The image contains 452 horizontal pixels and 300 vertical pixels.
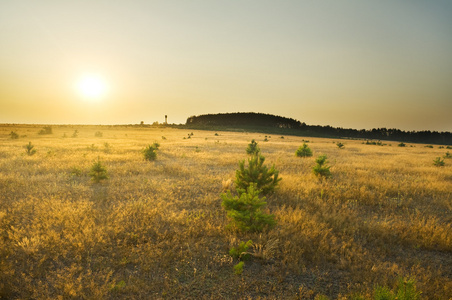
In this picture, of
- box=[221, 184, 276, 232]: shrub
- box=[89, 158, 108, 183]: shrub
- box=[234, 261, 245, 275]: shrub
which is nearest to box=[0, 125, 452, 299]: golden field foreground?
box=[234, 261, 245, 275]: shrub

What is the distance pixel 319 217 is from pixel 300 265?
8.63 ft

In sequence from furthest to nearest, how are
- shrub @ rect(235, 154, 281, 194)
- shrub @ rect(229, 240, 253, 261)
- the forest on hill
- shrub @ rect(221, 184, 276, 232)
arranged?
1. the forest on hill
2. shrub @ rect(235, 154, 281, 194)
3. shrub @ rect(221, 184, 276, 232)
4. shrub @ rect(229, 240, 253, 261)

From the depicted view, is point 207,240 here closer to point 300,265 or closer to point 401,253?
point 300,265

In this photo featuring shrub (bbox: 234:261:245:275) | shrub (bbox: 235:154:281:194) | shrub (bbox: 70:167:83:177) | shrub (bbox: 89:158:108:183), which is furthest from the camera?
shrub (bbox: 70:167:83:177)

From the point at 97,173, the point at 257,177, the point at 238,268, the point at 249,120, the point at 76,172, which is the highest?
the point at 249,120

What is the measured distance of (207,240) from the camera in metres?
5.64

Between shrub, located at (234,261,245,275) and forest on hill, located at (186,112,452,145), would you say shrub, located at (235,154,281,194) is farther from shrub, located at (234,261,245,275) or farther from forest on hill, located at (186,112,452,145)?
forest on hill, located at (186,112,452,145)

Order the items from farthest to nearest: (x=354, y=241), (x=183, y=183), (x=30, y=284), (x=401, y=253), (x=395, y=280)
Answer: (x=183, y=183), (x=354, y=241), (x=401, y=253), (x=395, y=280), (x=30, y=284)

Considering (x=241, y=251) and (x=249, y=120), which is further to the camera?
(x=249, y=120)

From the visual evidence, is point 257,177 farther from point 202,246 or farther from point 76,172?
point 76,172

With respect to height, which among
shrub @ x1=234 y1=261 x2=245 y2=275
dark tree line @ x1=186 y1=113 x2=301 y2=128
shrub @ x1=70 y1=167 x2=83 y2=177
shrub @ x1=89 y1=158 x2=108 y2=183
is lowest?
shrub @ x1=234 y1=261 x2=245 y2=275

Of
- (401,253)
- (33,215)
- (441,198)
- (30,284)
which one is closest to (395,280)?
(401,253)

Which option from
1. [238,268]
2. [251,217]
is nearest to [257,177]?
[251,217]

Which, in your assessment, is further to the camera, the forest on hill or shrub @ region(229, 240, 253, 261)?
the forest on hill
